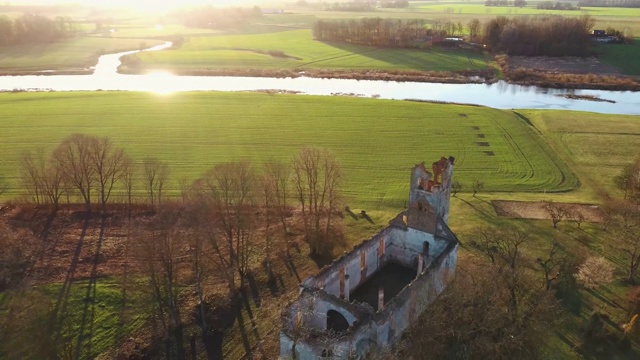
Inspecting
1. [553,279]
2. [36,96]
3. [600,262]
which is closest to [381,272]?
[553,279]

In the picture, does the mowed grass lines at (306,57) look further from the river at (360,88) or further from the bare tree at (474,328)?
the bare tree at (474,328)

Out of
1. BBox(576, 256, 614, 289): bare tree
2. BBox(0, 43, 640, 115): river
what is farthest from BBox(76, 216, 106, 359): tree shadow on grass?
BBox(0, 43, 640, 115): river

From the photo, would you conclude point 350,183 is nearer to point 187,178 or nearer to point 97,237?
point 187,178

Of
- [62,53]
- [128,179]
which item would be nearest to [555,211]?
[128,179]

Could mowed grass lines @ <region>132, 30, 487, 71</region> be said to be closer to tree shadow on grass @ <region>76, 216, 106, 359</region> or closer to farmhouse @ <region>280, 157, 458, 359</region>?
farmhouse @ <region>280, 157, 458, 359</region>

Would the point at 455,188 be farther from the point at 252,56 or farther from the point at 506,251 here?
the point at 252,56
